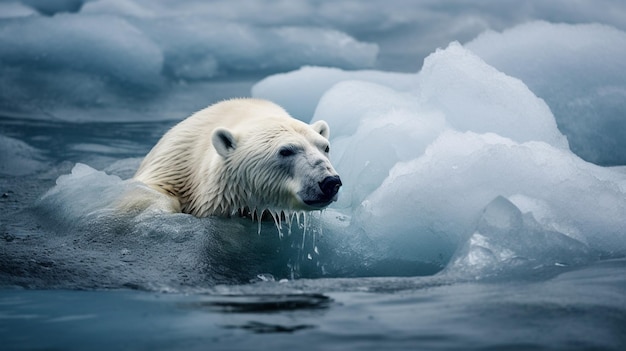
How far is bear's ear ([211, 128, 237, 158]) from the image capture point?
5137mm

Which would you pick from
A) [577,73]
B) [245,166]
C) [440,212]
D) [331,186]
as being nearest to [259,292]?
[331,186]

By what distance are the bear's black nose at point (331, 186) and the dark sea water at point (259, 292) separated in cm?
36

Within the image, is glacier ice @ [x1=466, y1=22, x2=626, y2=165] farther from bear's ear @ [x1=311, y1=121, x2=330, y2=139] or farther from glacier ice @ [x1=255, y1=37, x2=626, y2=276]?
bear's ear @ [x1=311, y1=121, x2=330, y2=139]

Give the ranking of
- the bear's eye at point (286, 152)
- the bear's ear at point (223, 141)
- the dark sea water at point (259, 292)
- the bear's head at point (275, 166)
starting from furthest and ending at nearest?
the bear's ear at point (223, 141)
the bear's eye at point (286, 152)
the bear's head at point (275, 166)
the dark sea water at point (259, 292)

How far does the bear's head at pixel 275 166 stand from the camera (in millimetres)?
4691

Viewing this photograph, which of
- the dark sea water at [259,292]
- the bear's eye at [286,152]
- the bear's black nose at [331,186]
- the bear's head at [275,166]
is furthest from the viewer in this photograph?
the bear's eye at [286,152]

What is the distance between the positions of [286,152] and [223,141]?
485 mm

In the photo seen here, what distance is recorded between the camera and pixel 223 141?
5.18 meters

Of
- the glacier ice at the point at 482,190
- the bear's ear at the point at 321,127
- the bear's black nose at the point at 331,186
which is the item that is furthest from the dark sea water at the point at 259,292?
the bear's ear at the point at 321,127

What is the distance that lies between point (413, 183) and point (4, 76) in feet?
40.6

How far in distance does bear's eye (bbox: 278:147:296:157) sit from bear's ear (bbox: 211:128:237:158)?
42cm

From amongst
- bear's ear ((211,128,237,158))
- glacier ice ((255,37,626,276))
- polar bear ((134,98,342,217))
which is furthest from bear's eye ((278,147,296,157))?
glacier ice ((255,37,626,276))

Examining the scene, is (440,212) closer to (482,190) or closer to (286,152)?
(482,190)

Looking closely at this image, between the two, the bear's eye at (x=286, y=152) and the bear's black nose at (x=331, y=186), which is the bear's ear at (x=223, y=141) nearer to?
the bear's eye at (x=286, y=152)
